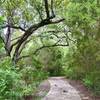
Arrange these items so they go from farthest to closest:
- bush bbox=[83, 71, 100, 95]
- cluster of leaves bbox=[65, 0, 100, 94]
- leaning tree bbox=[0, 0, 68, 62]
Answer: leaning tree bbox=[0, 0, 68, 62] < bush bbox=[83, 71, 100, 95] < cluster of leaves bbox=[65, 0, 100, 94]

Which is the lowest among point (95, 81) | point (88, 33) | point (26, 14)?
point (95, 81)

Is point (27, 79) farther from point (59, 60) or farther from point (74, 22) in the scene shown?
point (59, 60)

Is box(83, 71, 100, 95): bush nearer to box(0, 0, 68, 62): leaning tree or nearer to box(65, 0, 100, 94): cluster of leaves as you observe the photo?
box(65, 0, 100, 94): cluster of leaves

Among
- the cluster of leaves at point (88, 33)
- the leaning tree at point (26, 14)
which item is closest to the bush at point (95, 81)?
the cluster of leaves at point (88, 33)

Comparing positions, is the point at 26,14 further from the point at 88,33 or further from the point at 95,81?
the point at 95,81

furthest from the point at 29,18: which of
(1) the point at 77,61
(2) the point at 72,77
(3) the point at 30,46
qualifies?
(3) the point at 30,46

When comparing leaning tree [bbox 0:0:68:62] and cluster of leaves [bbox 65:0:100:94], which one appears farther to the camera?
leaning tree [bbox 0:0:68:62]

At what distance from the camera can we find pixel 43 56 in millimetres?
28422

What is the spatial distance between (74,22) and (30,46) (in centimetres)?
1620

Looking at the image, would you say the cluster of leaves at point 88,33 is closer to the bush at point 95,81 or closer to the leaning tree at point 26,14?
the bush at point 95,81

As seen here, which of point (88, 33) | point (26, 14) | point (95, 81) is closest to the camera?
point (88, 33)

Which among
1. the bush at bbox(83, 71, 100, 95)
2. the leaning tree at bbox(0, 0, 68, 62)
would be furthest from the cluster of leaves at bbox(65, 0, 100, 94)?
the leaning tree at bbox(0, 0, 68, 62)

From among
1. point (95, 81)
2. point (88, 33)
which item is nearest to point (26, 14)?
point (88, 33)

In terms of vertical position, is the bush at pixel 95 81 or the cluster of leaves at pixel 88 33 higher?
the cluster of leaves at pixel 88 33
